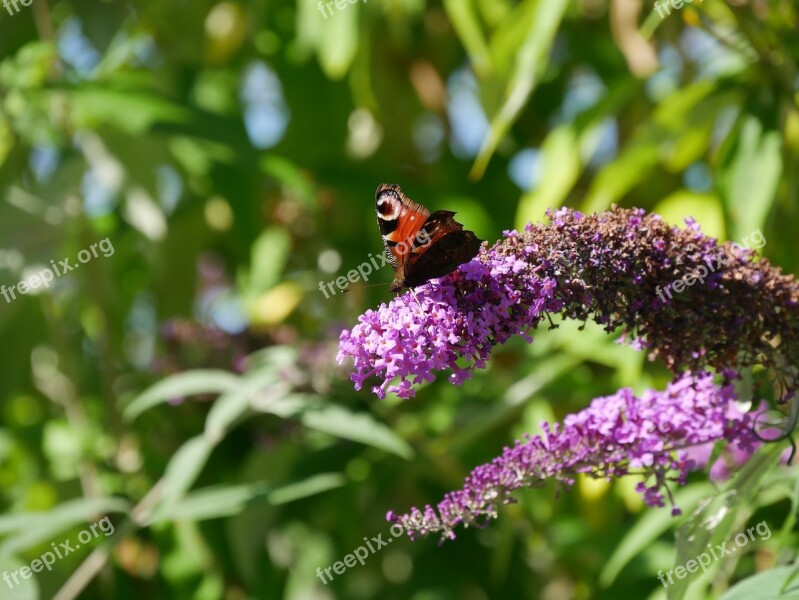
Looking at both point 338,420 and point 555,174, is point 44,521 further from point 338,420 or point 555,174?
point 555,174

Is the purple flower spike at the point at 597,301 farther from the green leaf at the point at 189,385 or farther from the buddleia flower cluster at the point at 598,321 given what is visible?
the green leaf at the point at 189,385

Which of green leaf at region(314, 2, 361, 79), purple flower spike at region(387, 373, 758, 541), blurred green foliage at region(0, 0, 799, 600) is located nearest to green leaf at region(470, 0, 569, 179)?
blurred green foliage at region(0, 0, 799, 600)

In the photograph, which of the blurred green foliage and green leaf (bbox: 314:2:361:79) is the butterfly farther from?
green leaf (bbox: 314:2:361:79)

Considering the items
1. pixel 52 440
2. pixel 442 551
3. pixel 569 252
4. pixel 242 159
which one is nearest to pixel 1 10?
pixel 242 159

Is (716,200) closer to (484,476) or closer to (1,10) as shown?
(484,476)

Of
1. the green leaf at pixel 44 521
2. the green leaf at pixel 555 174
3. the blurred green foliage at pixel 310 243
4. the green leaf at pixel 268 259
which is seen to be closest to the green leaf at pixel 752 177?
the blurred green foliage at pixel 310 243

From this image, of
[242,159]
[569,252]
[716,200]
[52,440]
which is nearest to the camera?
[569,252]
